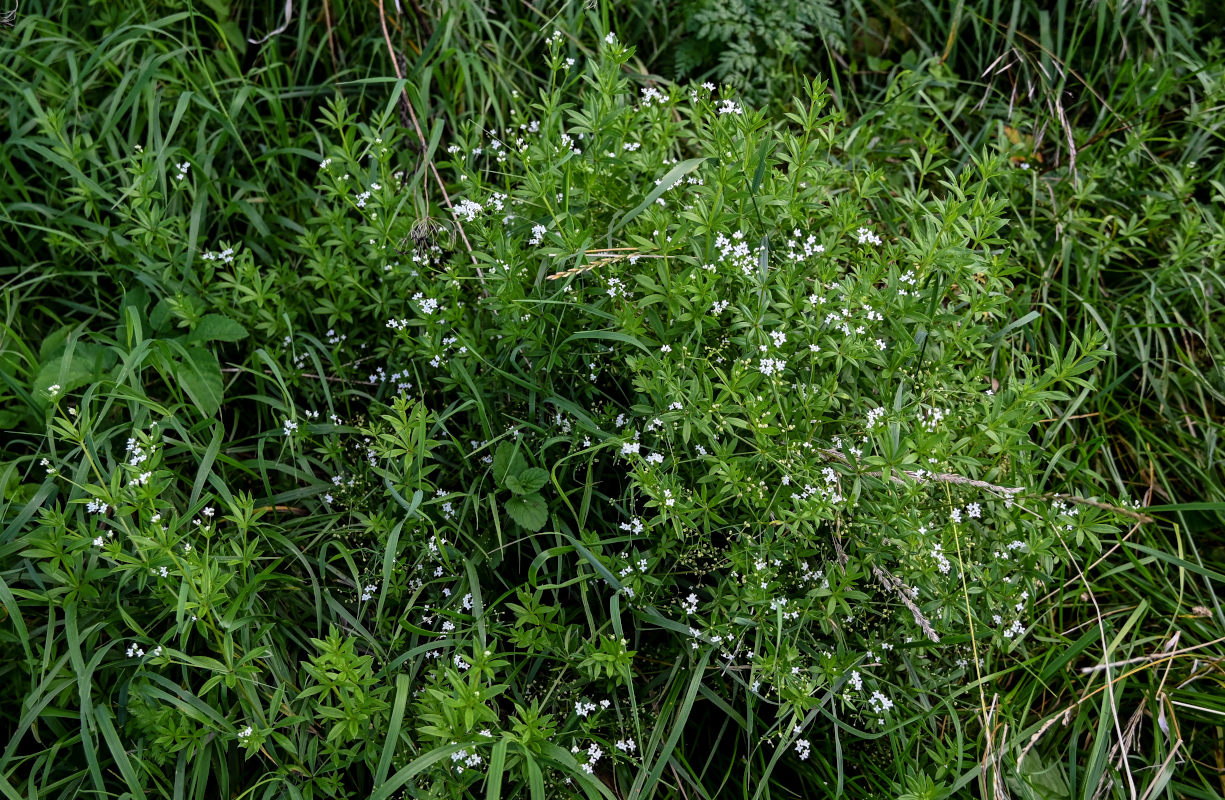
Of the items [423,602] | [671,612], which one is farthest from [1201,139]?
[423,602]

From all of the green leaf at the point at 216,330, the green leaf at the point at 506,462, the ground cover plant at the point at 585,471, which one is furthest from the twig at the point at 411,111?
the green leaf at the point at 506,462

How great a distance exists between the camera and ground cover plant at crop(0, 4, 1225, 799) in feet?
7.32

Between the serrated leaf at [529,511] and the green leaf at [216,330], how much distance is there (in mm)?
1015

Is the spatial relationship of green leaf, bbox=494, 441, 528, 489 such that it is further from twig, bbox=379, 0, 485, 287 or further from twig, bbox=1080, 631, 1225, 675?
twig, bbox=1080, 631, 1225, 675

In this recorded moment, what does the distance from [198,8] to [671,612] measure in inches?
116

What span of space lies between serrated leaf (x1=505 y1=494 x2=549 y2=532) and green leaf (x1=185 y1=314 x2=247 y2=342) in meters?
1.02

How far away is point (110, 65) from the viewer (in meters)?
3.33

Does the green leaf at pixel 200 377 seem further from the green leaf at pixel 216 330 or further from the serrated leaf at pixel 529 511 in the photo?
the serrated leaf at pixel 529 511

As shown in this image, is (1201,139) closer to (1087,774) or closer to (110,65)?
(1087,774)

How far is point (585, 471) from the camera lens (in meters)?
2.67

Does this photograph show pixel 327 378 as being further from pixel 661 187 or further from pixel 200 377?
pixel 661 187

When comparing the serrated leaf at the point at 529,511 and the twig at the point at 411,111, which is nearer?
the serrated leaf at the point at 529,511

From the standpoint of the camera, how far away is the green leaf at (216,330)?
281 cm

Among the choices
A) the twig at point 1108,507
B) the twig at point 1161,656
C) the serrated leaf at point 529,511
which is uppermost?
the twig at point 1108,507
